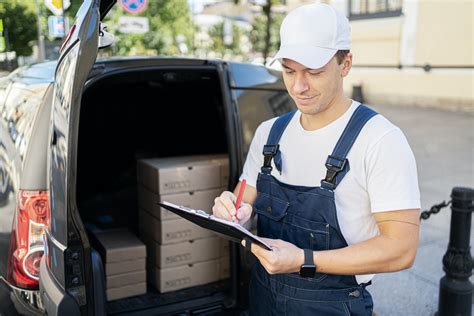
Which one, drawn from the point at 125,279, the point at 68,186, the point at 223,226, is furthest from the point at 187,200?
the point at 223,226

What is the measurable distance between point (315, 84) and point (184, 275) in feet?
6.38

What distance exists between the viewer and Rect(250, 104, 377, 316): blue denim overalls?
155 centimetres

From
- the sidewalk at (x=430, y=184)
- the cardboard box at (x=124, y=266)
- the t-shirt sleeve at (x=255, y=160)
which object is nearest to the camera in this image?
the t-shirt sleeve at (x=255, y=160)

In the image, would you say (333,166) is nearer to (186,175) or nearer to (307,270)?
(307,270)

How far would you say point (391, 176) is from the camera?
4.78 feet

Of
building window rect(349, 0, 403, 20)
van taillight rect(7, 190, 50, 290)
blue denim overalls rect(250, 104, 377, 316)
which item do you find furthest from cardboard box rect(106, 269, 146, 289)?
Result: building window rect(349, 0, 403, 20)

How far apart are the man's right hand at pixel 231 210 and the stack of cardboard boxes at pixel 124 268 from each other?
1.57m

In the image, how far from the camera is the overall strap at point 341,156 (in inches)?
60.2

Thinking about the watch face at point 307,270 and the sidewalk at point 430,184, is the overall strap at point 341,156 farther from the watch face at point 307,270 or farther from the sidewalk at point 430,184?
the sidewalk at point 430,184

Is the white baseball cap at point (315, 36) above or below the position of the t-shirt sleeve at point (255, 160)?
above

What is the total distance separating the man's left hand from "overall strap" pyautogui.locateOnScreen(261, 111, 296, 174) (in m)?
0.34

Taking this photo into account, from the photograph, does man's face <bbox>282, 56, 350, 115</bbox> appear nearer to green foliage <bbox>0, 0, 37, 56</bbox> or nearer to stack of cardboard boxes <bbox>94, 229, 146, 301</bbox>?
stack of cardboard boxes <bbox>94, 229, 146, 301</bbox>

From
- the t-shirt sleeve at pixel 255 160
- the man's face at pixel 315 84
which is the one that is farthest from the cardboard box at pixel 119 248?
the man's face at pixel 315 84

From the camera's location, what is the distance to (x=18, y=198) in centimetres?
207
